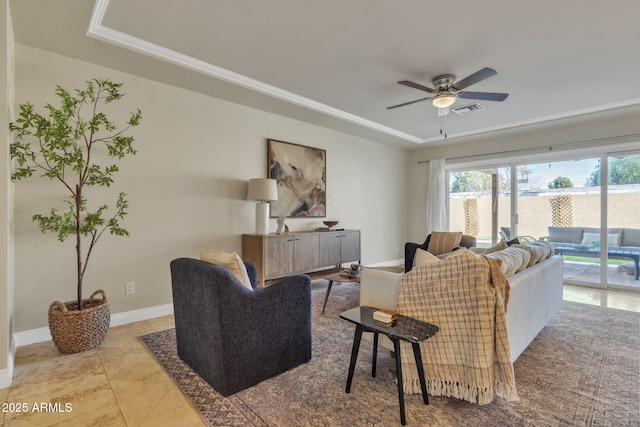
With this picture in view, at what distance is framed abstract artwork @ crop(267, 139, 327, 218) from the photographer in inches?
168

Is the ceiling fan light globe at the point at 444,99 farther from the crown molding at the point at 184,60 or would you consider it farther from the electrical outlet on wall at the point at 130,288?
the electrical outlet on wall at the point at 130,288

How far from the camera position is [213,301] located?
1791mm

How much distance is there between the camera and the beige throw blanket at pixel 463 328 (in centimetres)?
165

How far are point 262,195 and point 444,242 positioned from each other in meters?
2.69

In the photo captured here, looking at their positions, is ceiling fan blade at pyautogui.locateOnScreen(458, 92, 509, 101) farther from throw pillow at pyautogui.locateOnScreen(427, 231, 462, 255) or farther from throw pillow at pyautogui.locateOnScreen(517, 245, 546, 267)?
throw pillow at pyautogui.locateOnScreen(427, 231, 462, 255)

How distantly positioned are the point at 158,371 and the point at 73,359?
738 mm

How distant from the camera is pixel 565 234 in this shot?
489 cm

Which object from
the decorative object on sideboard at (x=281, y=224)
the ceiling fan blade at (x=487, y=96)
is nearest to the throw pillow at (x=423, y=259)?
the ceiling fan blade at (x=487, y=96)

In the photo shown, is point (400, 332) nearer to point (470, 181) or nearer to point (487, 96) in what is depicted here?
point (487, 96)

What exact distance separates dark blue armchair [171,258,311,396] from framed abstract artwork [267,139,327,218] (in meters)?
2.23

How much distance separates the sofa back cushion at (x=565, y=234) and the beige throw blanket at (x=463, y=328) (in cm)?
423

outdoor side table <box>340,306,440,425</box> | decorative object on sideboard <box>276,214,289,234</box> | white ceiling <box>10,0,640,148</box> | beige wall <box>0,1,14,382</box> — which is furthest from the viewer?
decorative object on sideboard <box>276,214,289,234</box>

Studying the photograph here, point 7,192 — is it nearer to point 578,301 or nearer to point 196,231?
point 196,231

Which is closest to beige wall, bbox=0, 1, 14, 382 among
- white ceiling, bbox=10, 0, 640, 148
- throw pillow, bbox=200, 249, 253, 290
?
white ceiling, bbox=10, 0, 640, 148
